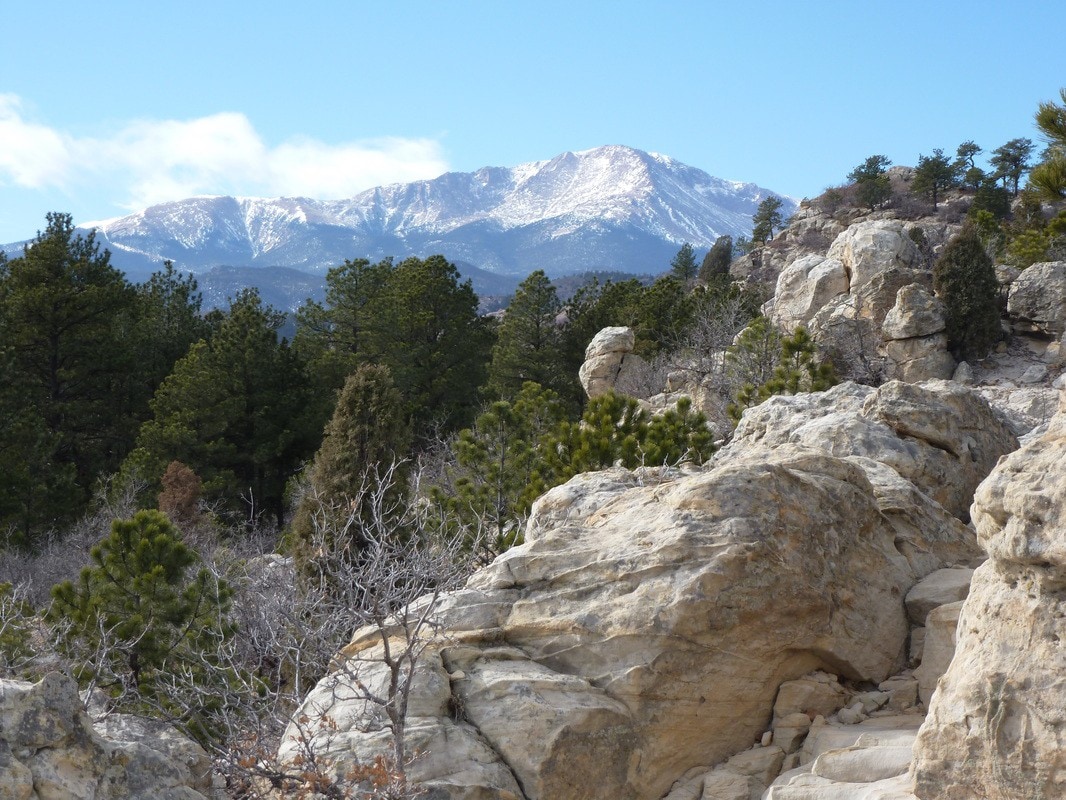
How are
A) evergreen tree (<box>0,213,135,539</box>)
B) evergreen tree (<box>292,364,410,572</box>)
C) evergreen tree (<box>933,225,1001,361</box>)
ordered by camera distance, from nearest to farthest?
1. evergreen tree (<box>292,364,410,572</box>)
2. evergreen tree (<box>933,225,1001,361</box>)
3. evergreen tree (<box>0,213,135,539</box>)

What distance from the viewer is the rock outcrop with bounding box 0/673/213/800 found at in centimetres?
475

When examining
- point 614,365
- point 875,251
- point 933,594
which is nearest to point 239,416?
point 614,365

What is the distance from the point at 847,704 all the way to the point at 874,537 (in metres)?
1.33

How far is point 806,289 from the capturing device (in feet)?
81.3

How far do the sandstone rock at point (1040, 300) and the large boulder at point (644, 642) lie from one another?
15584mm

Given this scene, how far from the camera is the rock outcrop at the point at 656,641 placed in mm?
5953

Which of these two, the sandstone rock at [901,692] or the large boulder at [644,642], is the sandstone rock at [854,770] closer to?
the sandstone rock at [901,692]

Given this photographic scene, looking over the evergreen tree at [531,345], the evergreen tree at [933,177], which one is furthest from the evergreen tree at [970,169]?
the evergreen tree at [531,345]

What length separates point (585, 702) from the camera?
610 centimetres

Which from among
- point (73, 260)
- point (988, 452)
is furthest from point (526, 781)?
point (73, 260)

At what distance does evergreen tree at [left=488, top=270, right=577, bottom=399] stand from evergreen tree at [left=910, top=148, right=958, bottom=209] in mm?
35265

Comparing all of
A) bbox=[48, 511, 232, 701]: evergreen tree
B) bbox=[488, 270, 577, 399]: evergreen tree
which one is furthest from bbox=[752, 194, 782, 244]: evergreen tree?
bbox=[48, 511, 232, 701]: evergreen tree

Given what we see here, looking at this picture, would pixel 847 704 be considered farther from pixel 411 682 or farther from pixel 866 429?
pixel 866 429

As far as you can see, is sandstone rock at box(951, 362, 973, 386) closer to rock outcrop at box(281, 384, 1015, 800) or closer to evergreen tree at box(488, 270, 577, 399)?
evergreen tree at box(488, 270, 577, 399)
